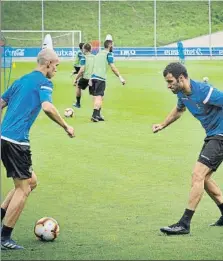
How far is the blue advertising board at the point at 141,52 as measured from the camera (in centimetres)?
5546

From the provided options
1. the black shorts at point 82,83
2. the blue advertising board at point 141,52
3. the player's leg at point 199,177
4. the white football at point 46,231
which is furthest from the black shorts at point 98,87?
the blue advertising board at point 141,52

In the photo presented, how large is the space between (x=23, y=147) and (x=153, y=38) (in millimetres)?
54568

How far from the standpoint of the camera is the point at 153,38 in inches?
2477

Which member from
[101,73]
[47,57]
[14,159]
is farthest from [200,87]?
[101,73]

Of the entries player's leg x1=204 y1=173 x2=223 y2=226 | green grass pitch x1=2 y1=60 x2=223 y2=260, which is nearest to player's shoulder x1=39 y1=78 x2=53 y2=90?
green grass pitch x1=2 y1=60 x2=223 y2=260

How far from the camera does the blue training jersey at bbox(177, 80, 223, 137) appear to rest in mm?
9664

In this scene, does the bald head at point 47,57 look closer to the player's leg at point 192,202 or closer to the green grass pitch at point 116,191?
the green grass pitch at point 116,191

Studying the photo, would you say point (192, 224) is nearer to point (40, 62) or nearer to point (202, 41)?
point (40, 62)

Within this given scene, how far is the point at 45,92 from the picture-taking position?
8.77m

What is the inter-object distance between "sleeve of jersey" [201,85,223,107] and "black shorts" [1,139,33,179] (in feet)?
6.97

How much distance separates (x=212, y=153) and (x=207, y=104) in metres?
0.54

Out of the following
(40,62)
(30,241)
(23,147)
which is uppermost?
(40,62)

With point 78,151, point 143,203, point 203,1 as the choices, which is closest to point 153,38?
point 203,1

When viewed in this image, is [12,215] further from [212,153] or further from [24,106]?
[212,153]
